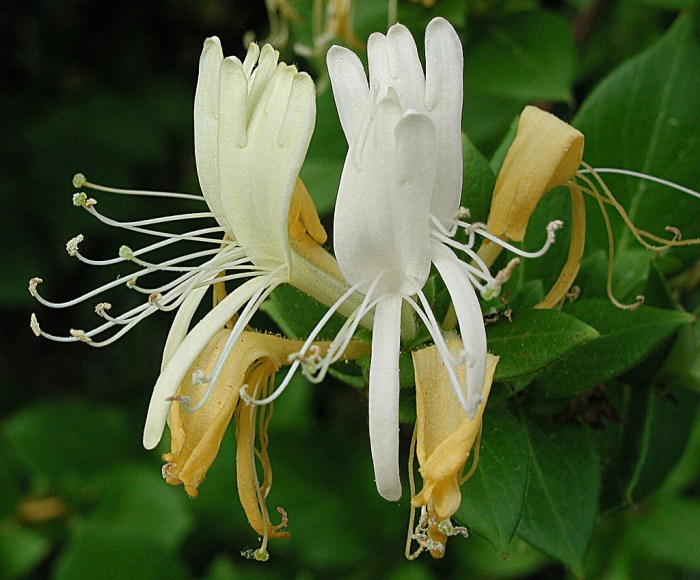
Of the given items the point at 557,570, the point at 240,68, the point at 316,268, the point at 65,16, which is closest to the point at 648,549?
the point at 557,570

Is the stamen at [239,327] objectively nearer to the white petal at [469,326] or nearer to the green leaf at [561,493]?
the white petal at [469,326]

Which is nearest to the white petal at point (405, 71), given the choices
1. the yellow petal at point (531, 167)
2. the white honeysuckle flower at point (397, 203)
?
the white honeysuckle flower at point (397, 203)

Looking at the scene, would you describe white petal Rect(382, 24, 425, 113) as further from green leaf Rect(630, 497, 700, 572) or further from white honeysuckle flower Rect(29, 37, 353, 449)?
green leaf Rect(630, 497, 700, 572)

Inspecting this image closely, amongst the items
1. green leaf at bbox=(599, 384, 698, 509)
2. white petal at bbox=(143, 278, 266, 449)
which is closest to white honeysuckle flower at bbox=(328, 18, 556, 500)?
white petal at bbox=(143, 278, 266, 449)

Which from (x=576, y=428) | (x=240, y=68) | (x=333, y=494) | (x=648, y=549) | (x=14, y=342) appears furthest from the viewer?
(x=14, y=342)

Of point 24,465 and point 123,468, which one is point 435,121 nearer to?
point 123,468

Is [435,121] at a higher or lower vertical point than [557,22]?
higher
